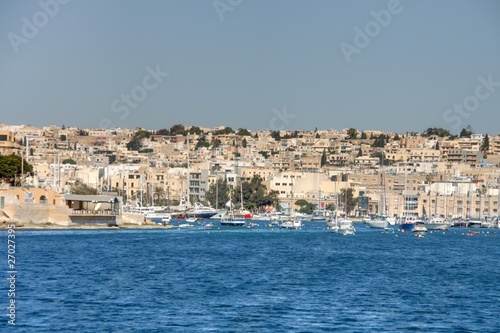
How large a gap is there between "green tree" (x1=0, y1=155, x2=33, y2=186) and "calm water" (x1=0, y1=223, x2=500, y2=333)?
24432mm

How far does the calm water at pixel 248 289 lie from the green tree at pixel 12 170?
24.4 m

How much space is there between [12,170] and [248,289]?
48.5 meters

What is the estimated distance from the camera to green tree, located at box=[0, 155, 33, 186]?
3063 inches

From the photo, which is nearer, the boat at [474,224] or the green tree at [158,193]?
the boat at [474,224]

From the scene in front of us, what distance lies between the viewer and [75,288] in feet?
105

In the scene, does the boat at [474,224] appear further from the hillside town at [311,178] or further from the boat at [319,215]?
the boat at [319,215]

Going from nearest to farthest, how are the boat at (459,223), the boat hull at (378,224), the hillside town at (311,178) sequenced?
the boat hull at (378,224), the boat at (459,223), the hillside town at (311,178)

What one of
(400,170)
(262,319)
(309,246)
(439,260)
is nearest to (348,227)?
(309,246)

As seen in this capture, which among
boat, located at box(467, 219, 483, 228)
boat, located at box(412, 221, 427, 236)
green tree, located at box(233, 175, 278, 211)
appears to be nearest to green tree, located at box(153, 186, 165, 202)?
green tree, located at box(233, 175, 278, 211)

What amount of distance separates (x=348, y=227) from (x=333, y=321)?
52.4m

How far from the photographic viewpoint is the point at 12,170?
78.1m

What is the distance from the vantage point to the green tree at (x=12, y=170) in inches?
3063

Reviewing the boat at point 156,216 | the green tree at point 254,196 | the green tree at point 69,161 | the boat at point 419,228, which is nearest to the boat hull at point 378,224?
the boat at point 419,228

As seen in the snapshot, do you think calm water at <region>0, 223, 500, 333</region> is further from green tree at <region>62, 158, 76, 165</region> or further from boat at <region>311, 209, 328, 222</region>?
green tree at <region>62, 158, 76, 165</region>
